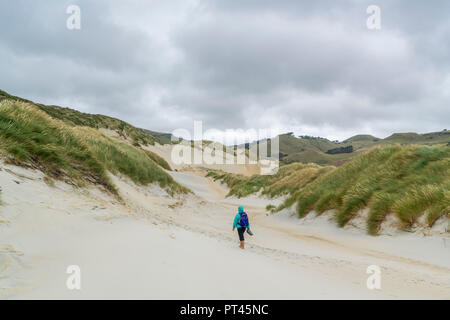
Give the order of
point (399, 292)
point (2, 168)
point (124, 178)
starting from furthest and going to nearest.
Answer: point (124, 178) → point (2, 168) → point (399, 292)

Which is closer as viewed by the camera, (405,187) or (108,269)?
(108,269)

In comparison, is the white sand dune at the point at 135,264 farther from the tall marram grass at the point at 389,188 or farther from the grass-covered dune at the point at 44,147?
the tall marram grass at the point at 389,188

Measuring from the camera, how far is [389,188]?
9.45m

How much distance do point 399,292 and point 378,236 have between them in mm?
4854

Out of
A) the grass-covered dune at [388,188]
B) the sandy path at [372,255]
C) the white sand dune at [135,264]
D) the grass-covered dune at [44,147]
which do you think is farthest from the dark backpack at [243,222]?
the grass-covered dune at [388,188]

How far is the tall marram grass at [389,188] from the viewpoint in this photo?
24.1 feet

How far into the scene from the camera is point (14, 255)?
295cm

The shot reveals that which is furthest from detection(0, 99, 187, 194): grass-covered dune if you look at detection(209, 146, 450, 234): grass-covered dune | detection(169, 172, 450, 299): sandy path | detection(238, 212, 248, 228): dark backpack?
detection(209, 146, 450, 234): grass-covered dune

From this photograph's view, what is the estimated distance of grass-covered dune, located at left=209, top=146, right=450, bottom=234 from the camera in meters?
7.36

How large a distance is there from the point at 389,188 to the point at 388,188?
36 millimetres

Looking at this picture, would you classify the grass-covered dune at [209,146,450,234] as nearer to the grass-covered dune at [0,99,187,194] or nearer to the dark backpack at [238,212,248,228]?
the dark backpack at [238,212,248,228]

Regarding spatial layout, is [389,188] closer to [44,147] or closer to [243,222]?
[243,222]
